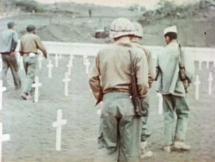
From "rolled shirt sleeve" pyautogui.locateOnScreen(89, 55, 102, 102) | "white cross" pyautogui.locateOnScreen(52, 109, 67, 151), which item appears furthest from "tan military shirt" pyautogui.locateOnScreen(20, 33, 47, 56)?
"rolled shirt sleeve" pyautogui.locateOnScreen(89, 55, 102, 102)

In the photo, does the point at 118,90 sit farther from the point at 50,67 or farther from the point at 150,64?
the point at 50,67

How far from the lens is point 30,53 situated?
2641mm

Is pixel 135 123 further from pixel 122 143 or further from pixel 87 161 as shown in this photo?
pixel 87 161

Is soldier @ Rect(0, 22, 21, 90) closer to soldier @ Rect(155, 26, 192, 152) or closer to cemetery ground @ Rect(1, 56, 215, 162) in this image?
cemetery ground @ Rect(1, 56, 215, 162)

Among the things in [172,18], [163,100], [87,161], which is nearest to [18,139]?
[87,161]

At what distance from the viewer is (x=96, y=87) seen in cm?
228

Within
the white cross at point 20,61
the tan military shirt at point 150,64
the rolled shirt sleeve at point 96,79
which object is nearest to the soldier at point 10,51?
the white cross at point 20,61

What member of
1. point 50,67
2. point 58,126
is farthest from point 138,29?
point 58,126

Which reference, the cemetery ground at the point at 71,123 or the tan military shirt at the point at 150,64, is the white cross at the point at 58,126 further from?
the tan military shirt at the point at 150,64

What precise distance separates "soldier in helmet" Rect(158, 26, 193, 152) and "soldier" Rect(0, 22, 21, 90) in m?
0.63

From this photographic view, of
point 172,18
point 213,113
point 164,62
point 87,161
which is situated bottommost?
point 87,161

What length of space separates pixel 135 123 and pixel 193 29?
60 centimetres

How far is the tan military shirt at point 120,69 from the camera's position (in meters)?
2.22

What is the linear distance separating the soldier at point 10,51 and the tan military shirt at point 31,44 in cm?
4
